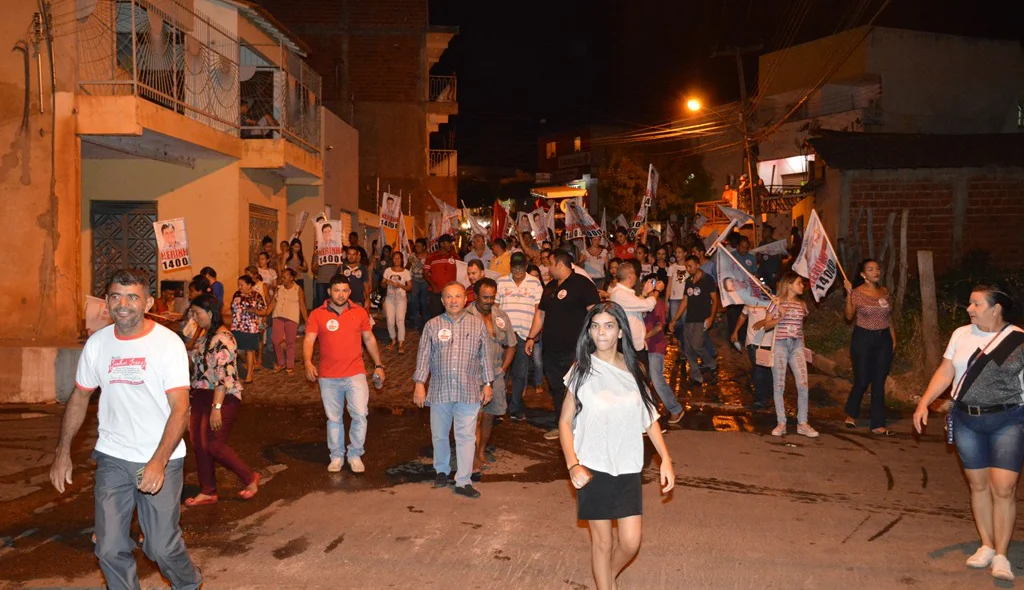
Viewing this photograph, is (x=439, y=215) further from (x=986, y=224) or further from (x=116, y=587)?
(x=116, y=587)

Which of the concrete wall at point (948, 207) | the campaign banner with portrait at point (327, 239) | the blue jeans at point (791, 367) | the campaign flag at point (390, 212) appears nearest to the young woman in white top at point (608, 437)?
the blue jeans at point (791, 367)

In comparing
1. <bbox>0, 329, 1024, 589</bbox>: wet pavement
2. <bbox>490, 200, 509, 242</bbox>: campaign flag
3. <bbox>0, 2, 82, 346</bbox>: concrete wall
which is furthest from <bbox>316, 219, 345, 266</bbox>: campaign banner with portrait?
<bbox>0, 329, 1024, 589</bbox>: wet pavement

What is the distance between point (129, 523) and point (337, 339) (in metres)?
3.58

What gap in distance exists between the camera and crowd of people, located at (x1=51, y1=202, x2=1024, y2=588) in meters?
4.59

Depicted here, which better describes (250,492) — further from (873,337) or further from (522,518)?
(873,337)

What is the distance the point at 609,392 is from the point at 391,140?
32.4 meters

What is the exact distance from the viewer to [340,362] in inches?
318

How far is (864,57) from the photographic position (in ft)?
106

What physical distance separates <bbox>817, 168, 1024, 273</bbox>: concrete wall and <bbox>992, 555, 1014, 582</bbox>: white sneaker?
1558 centimetres

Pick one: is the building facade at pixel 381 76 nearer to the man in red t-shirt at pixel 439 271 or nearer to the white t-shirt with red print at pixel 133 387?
the man in red t-shirt at pixel 439 271

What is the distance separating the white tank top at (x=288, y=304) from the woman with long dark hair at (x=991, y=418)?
977 centimetres

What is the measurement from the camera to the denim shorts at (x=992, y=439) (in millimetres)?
5598

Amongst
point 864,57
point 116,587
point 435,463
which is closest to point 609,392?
point 116,587

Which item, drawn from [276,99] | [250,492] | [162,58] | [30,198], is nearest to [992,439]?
[250,492]
